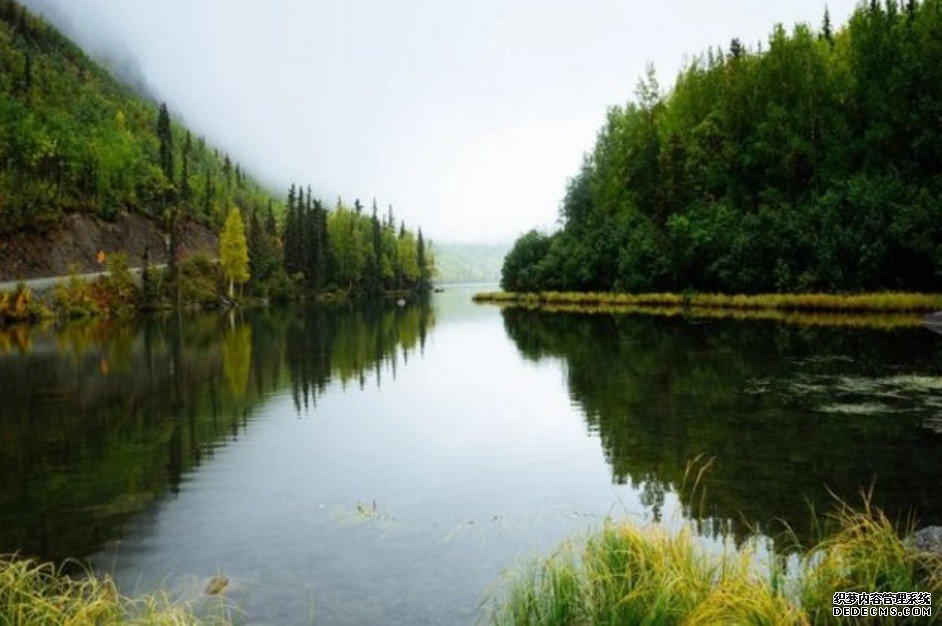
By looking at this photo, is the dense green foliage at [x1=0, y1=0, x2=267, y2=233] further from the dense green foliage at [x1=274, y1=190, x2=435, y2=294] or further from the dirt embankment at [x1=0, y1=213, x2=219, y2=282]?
the dense green foliage at [x1=274, y1=190, x2=435, y2=294]

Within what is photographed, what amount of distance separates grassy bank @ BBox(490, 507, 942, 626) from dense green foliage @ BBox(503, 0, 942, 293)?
4558cm

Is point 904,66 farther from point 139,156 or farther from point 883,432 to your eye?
point 139,156

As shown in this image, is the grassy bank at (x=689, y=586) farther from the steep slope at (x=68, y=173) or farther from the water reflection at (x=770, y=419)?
the steep slope at (x=68, y=173)

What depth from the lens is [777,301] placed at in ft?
184

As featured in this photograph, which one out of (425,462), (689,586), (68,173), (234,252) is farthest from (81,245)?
(689,586)

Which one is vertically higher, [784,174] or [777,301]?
[784,174]

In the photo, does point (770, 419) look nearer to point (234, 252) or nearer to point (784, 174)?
point (784, 174)

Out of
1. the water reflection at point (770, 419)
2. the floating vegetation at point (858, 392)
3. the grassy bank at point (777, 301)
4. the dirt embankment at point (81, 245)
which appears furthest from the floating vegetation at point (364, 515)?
the dirt embankment at point (81, 245)

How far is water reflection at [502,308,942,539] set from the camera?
1223 cm

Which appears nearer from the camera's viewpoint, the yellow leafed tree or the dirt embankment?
the dirt embankment

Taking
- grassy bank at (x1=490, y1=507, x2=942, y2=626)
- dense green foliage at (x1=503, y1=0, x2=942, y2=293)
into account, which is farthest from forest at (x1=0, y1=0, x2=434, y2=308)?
grassy bank at (x1=490, y1=507, x2=942, y2=626)

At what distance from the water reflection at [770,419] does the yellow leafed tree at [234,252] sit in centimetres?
8657

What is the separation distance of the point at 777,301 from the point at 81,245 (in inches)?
3622

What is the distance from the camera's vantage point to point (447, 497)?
1326cm
